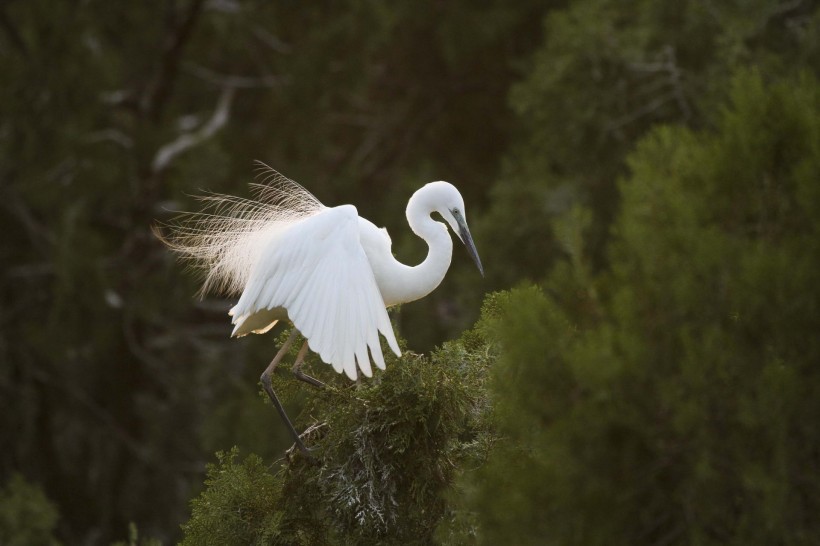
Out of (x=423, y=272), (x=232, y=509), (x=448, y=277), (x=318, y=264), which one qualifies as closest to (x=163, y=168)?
(x=448, y=277)

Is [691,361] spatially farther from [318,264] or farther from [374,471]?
[318,264]

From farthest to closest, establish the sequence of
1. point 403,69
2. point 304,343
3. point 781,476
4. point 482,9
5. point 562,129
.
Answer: point 403,69 → point 482,9 → point 562,129 → point 304,343 → point 781,476

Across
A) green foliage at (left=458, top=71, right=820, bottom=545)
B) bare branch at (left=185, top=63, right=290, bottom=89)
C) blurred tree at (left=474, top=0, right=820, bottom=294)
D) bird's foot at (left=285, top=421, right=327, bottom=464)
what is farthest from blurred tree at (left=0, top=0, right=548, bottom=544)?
green foliage at (left=458, top=71, right=820, bottom=545)

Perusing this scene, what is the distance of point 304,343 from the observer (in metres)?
4.46

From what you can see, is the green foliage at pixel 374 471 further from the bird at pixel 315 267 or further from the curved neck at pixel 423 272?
the curved neck at pixel 423 272

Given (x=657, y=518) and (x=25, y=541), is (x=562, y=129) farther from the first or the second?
(x=657, y=518)

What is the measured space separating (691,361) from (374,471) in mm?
1413

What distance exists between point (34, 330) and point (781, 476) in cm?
986

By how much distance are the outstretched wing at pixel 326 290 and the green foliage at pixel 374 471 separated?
134mm

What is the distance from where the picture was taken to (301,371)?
434 cm

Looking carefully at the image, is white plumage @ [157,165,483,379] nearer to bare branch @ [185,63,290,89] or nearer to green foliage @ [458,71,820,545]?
green foliage @ [458,71,820,545]

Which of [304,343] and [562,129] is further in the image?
[562,129]

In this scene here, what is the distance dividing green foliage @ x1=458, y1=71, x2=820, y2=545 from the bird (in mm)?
919

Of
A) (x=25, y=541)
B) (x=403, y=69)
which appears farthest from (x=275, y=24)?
(x=25, y=541)
